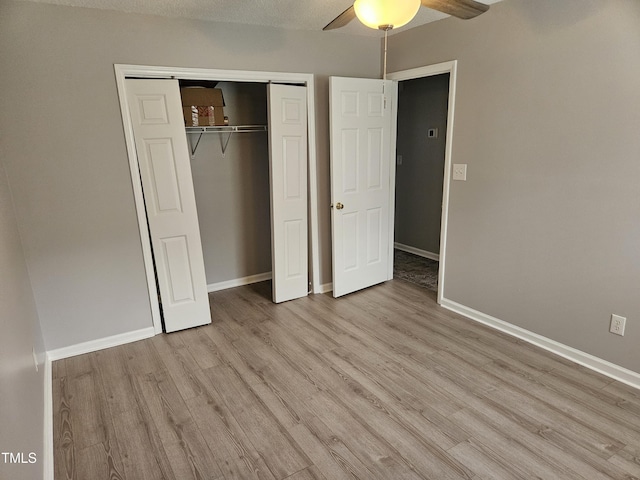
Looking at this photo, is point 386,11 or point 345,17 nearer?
point 386,11

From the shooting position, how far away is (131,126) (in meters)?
2.85

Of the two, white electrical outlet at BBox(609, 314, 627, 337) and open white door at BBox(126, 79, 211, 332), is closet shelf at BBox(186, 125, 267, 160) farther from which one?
white electrical outlet at BBox(609, 314, 627, 337)

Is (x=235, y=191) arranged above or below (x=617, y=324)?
above

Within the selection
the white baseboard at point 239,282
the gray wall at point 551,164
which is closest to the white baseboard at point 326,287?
the white baseboard at point 239,282

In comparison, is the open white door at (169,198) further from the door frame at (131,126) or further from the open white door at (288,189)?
the open white door at (288,189)

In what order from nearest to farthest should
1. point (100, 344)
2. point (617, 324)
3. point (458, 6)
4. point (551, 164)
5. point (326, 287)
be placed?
1. point (458, 6)
2. point (617, 324)
3. point (551, 164)
4. point (100, 344)
5. point (326, 287)

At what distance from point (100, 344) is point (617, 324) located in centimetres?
357

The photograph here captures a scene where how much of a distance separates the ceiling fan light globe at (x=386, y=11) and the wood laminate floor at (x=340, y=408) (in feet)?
6.60

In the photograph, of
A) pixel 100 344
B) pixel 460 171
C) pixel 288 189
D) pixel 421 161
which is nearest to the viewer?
pixel 100 344

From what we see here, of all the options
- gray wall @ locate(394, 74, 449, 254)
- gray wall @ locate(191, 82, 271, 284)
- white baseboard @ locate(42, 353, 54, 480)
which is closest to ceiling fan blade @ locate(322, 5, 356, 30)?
gray wall @ locate(191, 82, 271, 284)

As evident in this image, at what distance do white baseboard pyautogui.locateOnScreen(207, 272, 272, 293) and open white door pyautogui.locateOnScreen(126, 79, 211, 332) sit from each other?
76 cm

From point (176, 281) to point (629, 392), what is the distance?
10.5 feet

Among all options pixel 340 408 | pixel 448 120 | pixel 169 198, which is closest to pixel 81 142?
pixel 169 198

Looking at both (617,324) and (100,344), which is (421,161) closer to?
(617,324)
